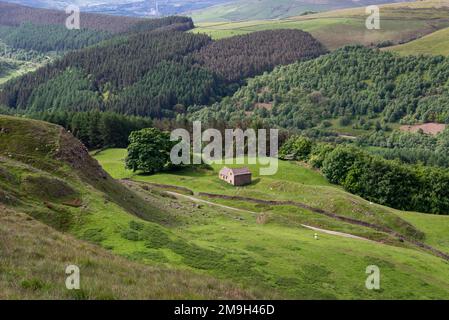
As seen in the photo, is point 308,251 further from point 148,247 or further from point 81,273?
point 81,273

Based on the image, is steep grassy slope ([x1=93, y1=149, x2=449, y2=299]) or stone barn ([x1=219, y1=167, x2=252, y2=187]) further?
stone barn ([x1=219, y1=167, x2=252, y2=187])

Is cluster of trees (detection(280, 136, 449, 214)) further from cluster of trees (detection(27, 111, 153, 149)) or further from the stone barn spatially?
cluster of trees (detection(27, 111, 153, 149))

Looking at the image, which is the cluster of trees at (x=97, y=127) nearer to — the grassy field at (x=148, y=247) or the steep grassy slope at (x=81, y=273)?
the grassy field at (x=148, y=247)

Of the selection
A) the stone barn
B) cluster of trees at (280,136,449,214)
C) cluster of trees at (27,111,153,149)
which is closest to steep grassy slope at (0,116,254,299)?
the stone barn

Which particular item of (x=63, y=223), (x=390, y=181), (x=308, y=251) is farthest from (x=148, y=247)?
(x=390, y=181)

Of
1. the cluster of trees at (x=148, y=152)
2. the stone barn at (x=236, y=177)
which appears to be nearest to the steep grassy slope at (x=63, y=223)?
the stone barn at (x=236, y=177)
